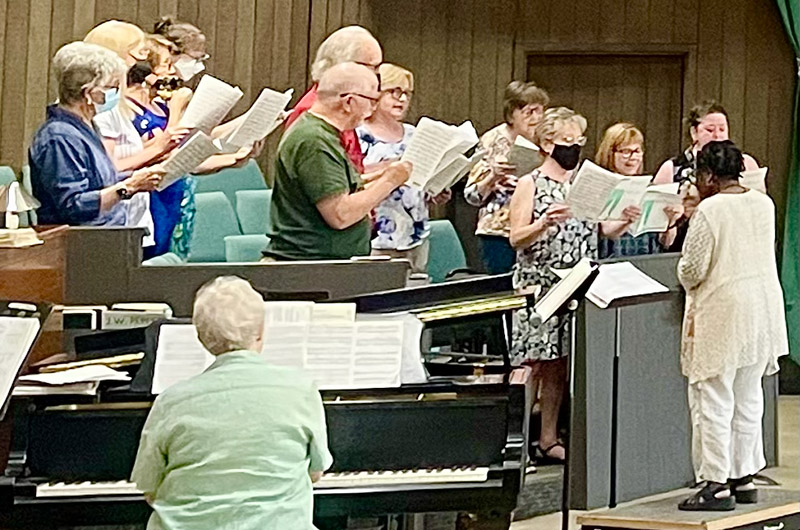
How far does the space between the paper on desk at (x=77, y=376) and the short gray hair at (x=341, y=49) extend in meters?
1.53

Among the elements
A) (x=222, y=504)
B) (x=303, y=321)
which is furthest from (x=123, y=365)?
(x=222, y=504)

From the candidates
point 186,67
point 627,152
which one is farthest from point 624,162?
point 186,67

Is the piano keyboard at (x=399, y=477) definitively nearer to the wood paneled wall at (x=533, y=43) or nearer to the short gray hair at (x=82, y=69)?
the short gray hair at (x=82, y=69)

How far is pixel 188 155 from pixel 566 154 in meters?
1.94

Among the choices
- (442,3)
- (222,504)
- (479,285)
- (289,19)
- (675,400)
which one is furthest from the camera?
(442,3)

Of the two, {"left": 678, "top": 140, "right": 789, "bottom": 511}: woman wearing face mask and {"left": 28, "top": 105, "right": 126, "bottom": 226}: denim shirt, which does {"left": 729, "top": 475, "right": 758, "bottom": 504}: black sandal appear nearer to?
{"left": 678, "top": 140, "right": 789, "bottom": 511}: woman wearing face mask

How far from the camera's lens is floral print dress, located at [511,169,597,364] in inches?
231

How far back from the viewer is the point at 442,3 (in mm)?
9336

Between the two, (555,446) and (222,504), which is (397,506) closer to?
(222,504)

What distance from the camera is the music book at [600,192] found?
546 centimetres

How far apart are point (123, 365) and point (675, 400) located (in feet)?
10.1

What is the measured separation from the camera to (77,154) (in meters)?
4.46

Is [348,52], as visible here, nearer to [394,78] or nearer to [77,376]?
[394,78]

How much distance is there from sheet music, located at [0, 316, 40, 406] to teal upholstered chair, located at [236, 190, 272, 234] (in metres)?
3.41
